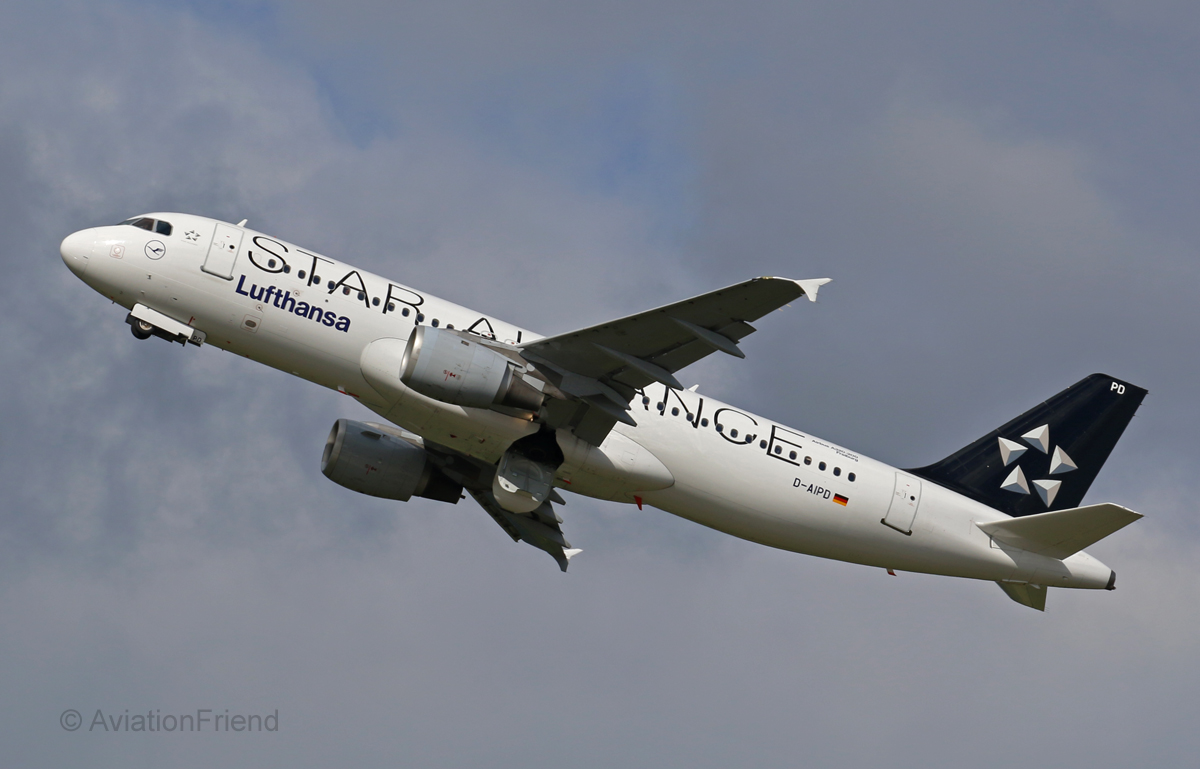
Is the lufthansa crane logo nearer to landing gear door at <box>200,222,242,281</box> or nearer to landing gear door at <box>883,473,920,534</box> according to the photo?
landing gear door at <box>883,473,920,534</box>

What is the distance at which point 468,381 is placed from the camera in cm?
3042

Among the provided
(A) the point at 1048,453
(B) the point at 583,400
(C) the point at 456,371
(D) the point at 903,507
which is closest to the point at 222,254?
(C) the point at 456,371

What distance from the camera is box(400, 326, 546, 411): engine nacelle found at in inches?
1184

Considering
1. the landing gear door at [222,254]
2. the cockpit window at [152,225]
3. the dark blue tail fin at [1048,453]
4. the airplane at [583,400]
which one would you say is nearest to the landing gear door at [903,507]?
the airplane at [583,400]

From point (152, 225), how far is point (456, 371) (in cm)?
1006

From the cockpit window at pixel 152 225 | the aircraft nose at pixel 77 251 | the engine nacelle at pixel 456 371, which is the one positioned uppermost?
A: the cockpit window at pixel 152 225

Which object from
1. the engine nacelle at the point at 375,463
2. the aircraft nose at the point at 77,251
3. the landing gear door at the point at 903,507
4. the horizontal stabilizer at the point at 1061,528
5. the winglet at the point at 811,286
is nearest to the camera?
the winglet at the point at 811,286

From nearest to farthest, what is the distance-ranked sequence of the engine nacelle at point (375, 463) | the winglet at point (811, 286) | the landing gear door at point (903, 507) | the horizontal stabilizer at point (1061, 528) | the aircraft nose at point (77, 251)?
the winglet at point (811, 286) < the aircraft nose at point (77, 251) < the horizontal stabilizer at point (1061, 528) < the landing gear door at point (903, 507) < the engine nacelle at point (375, 463)

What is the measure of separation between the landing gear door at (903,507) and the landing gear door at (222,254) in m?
20.7

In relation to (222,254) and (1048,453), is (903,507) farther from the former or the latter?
(222,254)

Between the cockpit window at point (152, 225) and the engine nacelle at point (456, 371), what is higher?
the cockpit window at point (152, 225)

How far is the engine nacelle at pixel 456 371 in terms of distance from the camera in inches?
1184

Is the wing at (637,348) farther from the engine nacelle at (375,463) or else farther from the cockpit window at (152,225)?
the cockpit window at (152,225)

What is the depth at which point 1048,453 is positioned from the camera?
39.7m
